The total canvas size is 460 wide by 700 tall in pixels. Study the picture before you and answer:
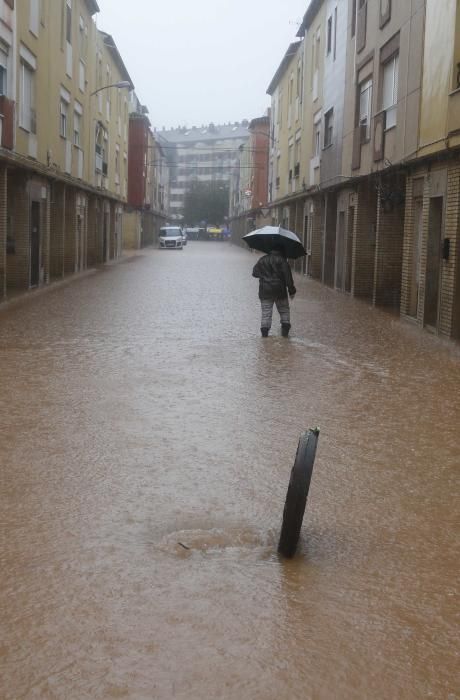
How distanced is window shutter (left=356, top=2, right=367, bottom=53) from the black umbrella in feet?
33.5

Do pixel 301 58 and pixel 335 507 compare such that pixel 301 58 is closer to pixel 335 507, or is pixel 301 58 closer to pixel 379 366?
pixel 379 366

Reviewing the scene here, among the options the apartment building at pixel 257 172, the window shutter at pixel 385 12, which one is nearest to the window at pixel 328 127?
the window shutter at pixel 385 12

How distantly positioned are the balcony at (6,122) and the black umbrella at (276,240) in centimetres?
707

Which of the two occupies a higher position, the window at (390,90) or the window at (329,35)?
the window at (329,35)

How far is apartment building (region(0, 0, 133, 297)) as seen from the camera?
19.8 meters

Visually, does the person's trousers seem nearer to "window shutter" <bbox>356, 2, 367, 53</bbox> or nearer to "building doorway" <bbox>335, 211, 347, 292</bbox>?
"window shutter" <bbox>356, 2, 367, 53</bbox>

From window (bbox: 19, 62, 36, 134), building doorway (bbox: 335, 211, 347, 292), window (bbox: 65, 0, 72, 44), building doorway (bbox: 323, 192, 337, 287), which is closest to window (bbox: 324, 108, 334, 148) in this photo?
building doorway (bbox: 323, 192, 337, 287)

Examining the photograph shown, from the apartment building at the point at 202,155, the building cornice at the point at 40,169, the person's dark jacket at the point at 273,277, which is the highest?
the apartment building at the point at 202,155

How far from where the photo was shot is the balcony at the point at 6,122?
18.7 meters

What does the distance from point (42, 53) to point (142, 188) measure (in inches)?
1464

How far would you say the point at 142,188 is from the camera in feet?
197

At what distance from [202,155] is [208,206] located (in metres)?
29.5

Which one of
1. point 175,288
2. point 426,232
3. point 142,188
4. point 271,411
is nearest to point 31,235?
point 175,288

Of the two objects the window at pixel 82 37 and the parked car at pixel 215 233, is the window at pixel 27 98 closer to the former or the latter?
the window at pixel 82 37
